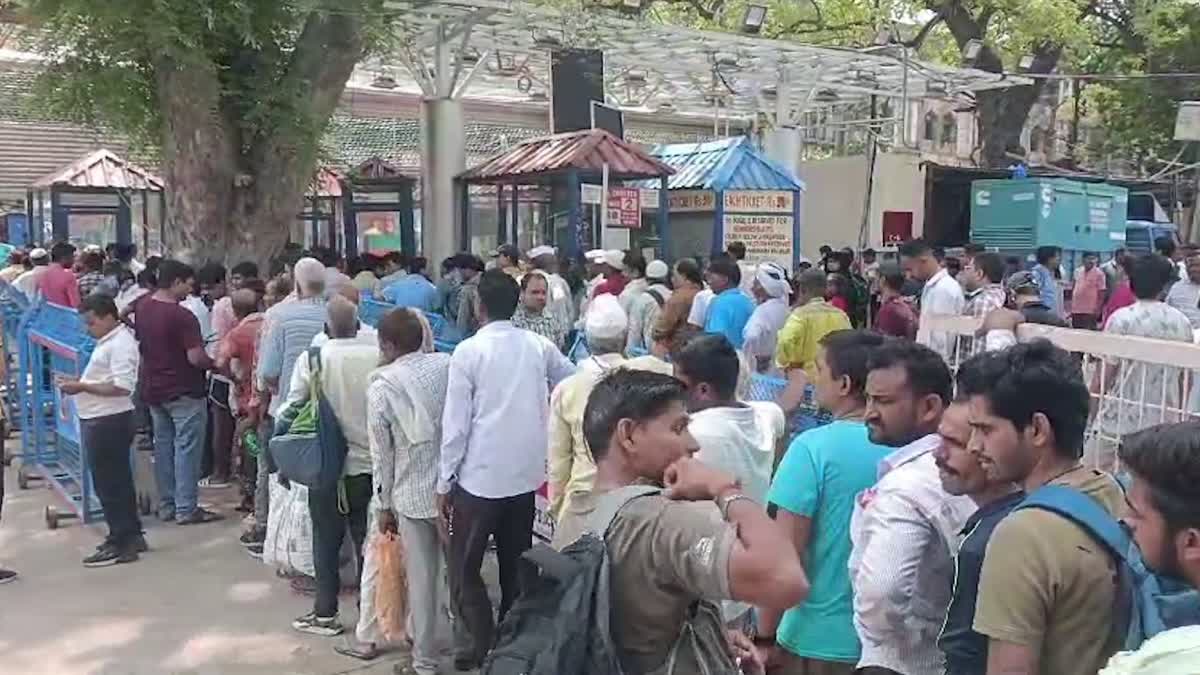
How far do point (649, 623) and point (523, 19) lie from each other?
491 inches

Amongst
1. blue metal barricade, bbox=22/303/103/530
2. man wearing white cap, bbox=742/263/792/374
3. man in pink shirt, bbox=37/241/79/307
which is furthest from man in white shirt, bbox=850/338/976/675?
man in pink shirt, bbox=37/241/79/307

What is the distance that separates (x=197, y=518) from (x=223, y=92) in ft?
13.4

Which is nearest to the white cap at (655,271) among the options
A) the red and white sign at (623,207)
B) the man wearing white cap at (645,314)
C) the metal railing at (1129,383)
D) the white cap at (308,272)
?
the man wearing white cap at (645,314)

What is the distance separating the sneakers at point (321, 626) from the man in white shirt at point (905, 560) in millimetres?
3474

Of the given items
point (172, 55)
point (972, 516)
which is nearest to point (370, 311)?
point (172, 55)

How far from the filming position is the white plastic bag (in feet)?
19.5

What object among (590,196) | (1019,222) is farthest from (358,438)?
(1019,222)

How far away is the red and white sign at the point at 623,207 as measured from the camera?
12750 mm

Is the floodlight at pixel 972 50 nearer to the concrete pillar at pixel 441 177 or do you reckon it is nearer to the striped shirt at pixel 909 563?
the concrete pillar at pixel 441 177

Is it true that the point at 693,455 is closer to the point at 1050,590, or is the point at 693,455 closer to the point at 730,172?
the point at 1050,590

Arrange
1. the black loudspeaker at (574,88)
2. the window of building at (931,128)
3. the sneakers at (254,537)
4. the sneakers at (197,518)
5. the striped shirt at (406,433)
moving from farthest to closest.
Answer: the window of building at (931,128) < the black loudspeaker at (574,88) < the sneakers at (197,518) < the sneakers at (254,537) < the striped shirt at (406,433)

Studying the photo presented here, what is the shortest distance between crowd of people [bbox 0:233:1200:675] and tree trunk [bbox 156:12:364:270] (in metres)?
0.94

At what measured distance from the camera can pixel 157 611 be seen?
597 cm

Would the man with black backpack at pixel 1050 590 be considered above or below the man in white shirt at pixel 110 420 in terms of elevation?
above
